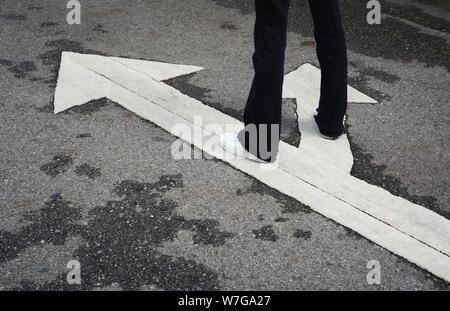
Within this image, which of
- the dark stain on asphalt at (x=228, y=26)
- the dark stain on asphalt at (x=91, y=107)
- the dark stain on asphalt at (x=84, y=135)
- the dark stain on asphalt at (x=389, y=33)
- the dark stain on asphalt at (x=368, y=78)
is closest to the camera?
the dark stain on asphalt at (x=84, y=135)

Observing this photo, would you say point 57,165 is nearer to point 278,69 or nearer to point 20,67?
point 278,69

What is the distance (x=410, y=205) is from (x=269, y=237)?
812 millimetres

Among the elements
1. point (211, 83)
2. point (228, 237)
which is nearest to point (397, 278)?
point (228, 237)

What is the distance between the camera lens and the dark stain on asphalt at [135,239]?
8.05 ft

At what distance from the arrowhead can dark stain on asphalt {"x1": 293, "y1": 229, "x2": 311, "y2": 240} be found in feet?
6.11

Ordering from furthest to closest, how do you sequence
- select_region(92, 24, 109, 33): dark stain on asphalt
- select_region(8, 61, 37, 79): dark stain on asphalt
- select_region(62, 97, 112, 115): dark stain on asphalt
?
select_region(92, 24, 109, 33): dark stain on asphalt
select_region(8, 61, 37, 79): dark stain on asphalt
select_region(62, 97, 112, 115): dark stain on asphalt

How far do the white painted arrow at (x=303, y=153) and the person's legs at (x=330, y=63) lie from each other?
0.13 metres

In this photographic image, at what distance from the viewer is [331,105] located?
3.42m

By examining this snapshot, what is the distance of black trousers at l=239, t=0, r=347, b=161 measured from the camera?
116 inches

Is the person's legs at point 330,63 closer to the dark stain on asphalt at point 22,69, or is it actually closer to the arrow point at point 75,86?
the arrow point at point 75,86

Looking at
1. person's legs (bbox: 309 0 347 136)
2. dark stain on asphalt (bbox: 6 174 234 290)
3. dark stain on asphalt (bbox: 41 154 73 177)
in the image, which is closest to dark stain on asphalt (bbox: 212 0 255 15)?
person's legs (bbox: 309 0 347 136)

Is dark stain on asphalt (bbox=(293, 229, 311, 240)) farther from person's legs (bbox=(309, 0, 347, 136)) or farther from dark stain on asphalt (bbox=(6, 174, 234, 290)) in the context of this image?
person's legs (bbox=(309, 0, 347, 136))

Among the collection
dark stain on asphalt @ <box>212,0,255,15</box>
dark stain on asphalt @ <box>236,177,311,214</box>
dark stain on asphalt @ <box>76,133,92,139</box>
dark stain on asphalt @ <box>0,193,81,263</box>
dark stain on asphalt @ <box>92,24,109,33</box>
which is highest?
dark stain on asphalt @ <box>212,0,255,15</box>

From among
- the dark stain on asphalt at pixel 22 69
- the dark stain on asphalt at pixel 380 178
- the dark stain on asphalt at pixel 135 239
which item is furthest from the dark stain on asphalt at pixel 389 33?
the dark stain on asphalt at pixel 135 239
